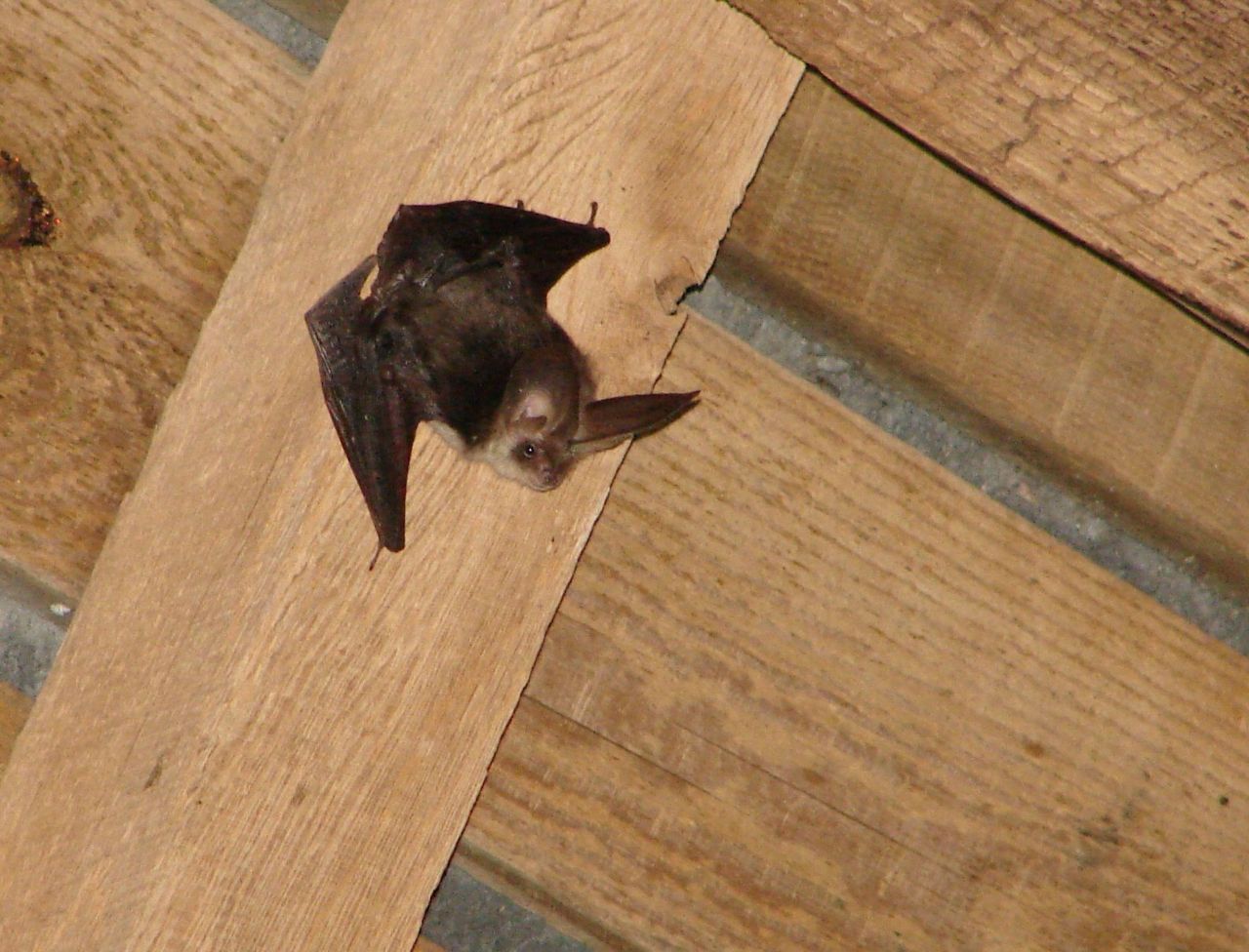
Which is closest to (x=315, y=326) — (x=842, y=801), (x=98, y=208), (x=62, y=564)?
(x=98, y=208)

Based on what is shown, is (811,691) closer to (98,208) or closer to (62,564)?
(62,564)

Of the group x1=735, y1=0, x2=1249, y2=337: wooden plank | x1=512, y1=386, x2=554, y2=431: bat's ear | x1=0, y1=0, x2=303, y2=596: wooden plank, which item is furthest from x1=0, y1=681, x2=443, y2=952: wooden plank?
x1=735, y1=0, x2=1249, y2=337: wooden plank

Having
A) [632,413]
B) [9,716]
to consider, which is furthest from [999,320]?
[9,716]

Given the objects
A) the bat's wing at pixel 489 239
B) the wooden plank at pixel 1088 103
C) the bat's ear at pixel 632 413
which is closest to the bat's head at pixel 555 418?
the bat's ear at pixel 632 413

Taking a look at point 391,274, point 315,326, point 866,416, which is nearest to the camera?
point 315,326

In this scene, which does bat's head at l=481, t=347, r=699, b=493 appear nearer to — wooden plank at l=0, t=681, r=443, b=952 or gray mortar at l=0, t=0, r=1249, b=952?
gray mortar at l=0, t=0, r=1249, b=952

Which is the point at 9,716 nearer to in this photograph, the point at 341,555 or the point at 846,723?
the point at 341,555

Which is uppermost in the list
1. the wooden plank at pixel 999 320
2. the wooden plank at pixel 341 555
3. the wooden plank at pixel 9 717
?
the wooden plank at pixel 999 320

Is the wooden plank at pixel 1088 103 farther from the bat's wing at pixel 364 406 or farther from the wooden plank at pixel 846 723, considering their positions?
the bat's wing at pixel 364 406
